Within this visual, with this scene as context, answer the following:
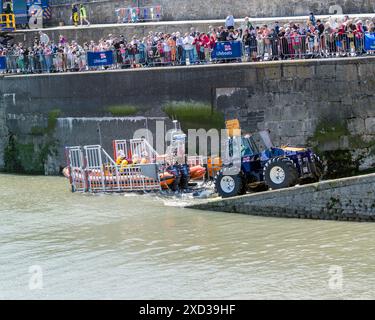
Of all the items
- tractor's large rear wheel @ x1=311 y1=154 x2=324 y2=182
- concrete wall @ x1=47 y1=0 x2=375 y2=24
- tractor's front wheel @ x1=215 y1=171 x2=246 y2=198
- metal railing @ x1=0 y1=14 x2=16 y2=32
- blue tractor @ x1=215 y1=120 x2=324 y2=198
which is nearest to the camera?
blue tractor @ x1=215 y1=120 x2=324 y2=198

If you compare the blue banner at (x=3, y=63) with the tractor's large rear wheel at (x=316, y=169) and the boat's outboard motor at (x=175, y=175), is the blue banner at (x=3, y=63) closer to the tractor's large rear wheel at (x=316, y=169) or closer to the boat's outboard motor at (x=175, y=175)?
the boat's outboard motor at (x=175, y=175)

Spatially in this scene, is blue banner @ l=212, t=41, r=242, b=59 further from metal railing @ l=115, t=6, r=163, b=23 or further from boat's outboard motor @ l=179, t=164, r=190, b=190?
metal railing @ l=115, t=6, r=163, b=23

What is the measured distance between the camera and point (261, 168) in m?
24.1

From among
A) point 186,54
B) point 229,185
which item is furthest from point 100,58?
point 229,185

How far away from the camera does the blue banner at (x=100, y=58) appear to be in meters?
30.4

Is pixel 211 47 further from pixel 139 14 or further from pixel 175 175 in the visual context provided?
pixel 139 14

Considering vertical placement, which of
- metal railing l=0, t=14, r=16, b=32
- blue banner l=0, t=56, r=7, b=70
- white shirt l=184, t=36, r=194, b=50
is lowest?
blue banner l=0, t=56, r=7, b=70

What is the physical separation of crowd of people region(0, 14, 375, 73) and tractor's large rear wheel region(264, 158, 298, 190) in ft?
18.4

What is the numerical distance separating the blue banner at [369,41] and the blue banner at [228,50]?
11.9 ft

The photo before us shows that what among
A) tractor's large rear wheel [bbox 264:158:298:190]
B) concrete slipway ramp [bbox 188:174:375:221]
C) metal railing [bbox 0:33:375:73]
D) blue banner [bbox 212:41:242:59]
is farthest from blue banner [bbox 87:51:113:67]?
concrete slipway ramp [bbox 188:174:375:221]

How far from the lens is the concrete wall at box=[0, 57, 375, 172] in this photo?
1065 inches

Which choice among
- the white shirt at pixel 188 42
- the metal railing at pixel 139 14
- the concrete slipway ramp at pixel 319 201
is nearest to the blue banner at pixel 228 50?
the white shirt at pixel 188 42
